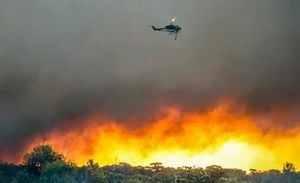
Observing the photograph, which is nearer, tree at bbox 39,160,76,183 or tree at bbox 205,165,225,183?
tree at bbox 205,165,225,183

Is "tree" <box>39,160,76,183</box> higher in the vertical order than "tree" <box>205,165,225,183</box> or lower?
higher

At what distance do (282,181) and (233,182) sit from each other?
63685mm

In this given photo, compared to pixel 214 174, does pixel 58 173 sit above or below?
above

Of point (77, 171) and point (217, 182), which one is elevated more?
point (77, 171)

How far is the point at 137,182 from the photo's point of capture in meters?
169

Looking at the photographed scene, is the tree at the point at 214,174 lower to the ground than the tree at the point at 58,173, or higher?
lower

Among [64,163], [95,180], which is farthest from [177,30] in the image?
[64,163]

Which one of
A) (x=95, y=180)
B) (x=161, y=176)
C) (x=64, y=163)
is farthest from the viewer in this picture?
(x=64, y=163)

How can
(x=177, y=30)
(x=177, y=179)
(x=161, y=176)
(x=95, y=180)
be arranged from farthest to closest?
(x=95, y=180) < (x=161, y=176) < (x=177, y=179) < (x=177, y=30)

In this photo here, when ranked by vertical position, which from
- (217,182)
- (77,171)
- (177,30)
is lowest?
(217,182)

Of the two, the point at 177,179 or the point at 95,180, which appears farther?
the point at 95,180

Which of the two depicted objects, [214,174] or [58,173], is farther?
[58,173]

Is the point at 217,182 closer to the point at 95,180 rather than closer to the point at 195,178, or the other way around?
the point at 195,178

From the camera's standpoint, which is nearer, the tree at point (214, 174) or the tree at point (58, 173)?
the tree at point (214, 174)
